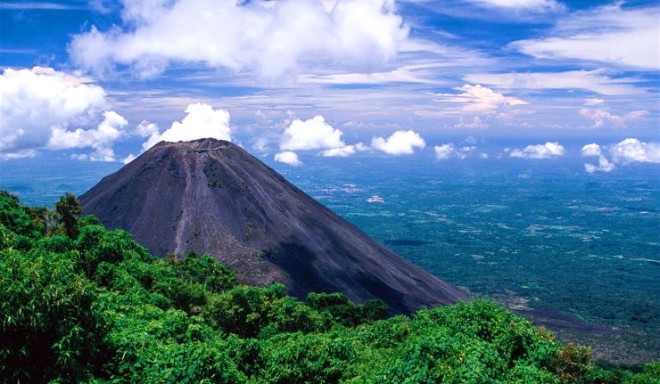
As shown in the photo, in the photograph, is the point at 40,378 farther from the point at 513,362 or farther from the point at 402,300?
the point at 402,300

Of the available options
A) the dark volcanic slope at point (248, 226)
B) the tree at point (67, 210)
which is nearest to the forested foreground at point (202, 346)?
the tree at point (67, 210)

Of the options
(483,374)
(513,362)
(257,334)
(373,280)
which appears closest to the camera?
(483,374)

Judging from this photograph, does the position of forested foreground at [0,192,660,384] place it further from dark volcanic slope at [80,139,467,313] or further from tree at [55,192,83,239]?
dark volcanic slope at [80,139,467,313]

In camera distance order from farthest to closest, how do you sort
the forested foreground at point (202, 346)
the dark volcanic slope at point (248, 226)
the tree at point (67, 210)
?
the dark volcanic slope at point (248, 226) → the tree at point (67, 210) → the forested foreground at point (202, 346)

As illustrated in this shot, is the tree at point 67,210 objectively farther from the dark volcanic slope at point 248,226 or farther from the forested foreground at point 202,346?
the dark volcanic slope at point 248,226

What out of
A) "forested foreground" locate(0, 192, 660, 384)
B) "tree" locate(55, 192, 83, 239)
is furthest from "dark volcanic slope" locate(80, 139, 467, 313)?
"forested foreground" locate(0, 192, 660, 384)

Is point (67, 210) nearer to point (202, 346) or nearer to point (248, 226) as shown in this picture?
point (202, 346)

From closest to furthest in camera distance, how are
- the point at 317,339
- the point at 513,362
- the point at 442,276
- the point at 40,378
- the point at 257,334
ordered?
1. the point at 40,378
2. the point at 513,362
3. the point at 317,339
4. the point at 257,334
5. the point at 442,276

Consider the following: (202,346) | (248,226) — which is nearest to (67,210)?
(202,346)

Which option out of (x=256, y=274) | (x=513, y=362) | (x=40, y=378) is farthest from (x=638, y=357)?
(x=40, y=378)
